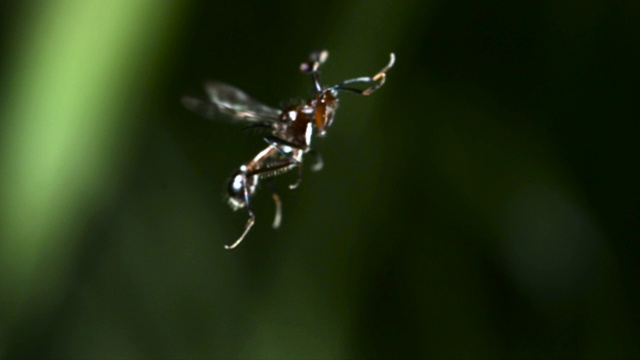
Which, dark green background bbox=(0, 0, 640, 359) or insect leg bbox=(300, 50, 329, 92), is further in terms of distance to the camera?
dark green background bbox=(0, 0, 640, 359)

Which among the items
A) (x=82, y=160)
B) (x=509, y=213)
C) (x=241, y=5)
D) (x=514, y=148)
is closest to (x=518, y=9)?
(x=514, y=148)

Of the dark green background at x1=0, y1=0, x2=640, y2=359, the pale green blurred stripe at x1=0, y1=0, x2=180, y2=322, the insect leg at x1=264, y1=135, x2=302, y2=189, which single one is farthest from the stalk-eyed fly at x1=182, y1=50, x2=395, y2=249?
the dark green background at x1=0, y1=0, x2=640, y2=359

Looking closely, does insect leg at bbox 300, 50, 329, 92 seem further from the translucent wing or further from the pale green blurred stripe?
the pale green blurred stripe

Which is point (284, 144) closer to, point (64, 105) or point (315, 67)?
point (315, 67)

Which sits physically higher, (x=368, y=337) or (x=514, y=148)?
(x=514, y=148)

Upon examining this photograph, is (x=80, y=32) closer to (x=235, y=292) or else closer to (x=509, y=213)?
(x=235, y=292)

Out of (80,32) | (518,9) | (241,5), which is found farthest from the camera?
(241,5)

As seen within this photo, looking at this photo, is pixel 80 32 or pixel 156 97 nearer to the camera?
pixel 80 32

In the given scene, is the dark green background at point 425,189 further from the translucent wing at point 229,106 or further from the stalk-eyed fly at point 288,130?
the stalk-eyed fly at point 288,130
